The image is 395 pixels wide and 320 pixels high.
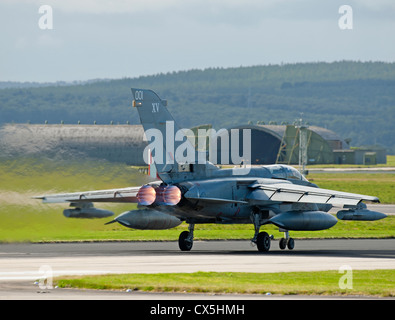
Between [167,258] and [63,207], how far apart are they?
9.48 metres

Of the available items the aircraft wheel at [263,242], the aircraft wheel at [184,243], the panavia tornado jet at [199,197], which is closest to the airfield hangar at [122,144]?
the panavia tornado jet at [199,197]

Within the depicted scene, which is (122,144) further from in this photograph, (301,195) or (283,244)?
(301,195)

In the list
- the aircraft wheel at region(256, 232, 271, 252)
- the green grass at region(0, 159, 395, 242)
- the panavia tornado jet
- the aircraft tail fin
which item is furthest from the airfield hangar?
the aircraft wheel at region(256, 232, 271, 252)

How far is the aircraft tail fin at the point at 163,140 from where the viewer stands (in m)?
34.8

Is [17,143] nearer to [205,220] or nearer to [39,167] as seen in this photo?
[39,167]

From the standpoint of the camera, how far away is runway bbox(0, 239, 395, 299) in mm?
26677

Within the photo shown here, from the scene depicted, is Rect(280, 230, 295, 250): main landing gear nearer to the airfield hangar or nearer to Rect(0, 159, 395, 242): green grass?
Rect(0, 159, 395, 242): green grass

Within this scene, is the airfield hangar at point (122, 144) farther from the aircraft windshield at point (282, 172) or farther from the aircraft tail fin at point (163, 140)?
the aircraft windshield at point (282, 172)

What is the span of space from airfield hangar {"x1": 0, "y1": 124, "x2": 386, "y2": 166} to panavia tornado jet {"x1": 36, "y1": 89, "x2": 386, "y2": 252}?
18.9 feet

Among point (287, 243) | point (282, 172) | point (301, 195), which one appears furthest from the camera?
point (282, 172)

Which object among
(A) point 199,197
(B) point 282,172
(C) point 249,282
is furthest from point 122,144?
(C) point 249,282

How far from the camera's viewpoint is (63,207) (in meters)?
40.0

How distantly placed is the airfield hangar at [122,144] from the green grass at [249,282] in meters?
18.3

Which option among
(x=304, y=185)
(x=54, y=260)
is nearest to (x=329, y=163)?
(x=304, y=185)
